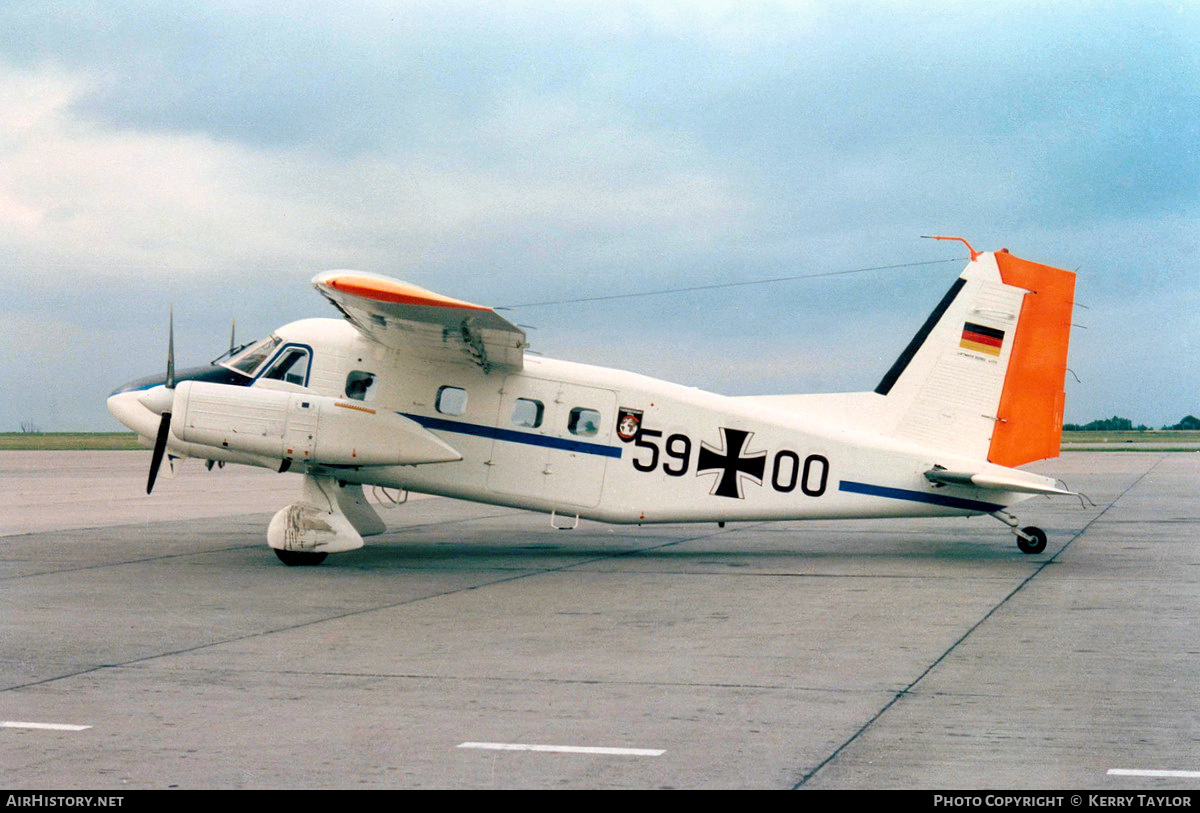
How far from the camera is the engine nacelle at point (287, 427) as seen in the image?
571 inches

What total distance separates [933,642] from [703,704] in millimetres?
3158

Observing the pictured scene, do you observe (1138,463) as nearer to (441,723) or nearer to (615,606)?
(615,606)

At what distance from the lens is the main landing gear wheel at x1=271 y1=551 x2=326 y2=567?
15.1m

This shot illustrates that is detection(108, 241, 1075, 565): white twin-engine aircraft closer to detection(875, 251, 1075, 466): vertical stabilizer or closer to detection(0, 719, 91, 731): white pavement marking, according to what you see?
detection(875, 251, 1075, 466): vertical stabilizer

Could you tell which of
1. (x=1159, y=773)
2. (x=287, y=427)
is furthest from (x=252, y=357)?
(x=1159, y=773)

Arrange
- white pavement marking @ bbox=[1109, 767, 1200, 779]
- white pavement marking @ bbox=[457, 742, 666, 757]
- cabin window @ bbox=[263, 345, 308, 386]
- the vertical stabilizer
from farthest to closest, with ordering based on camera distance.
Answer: the vertical stabilizer
cabin window @ bbox=[263, 345, 308, 386]
white pavement marking @ bbox=[457, 742, 666, 757]
white pavement marking @ bbox=[1109, 767, 1200, 779]

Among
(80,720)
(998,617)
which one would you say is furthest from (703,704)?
(998,617)

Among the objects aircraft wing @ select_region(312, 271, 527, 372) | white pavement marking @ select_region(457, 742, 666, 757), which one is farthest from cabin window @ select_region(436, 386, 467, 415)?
white pavement marking @ select_region(457, 742, 666, 757)

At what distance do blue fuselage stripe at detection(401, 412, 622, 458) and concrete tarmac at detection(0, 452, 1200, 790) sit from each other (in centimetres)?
164

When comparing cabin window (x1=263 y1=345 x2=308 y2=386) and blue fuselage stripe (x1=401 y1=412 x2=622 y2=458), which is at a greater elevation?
cabin window (x1=263 y1=345 x2=308 y2=386)

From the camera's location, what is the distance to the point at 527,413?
51.9 ft

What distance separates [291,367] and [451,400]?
2253 mm

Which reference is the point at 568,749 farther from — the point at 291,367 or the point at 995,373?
the point at 995,373

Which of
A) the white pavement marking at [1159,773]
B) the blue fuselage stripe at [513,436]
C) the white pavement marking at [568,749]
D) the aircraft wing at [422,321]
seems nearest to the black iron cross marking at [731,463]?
the blue fuselage stripe at [513,436]
